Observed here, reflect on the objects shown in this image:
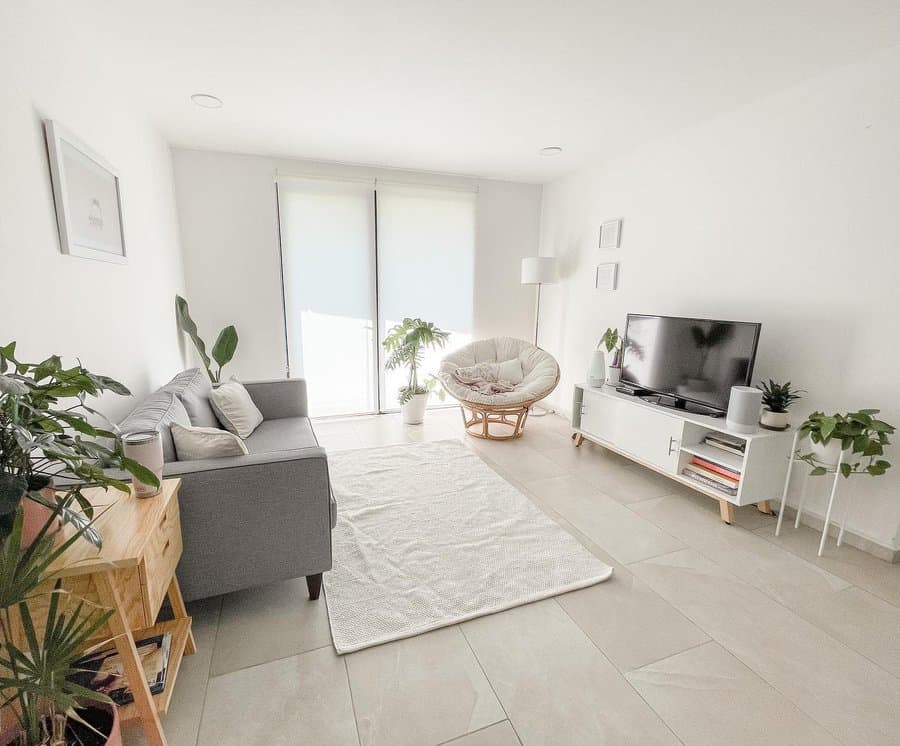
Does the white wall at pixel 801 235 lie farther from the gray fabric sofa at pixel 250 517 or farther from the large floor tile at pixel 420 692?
the gray fabric sofa at pixel 250 517

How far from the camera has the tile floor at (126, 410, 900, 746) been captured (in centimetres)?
Result: 131

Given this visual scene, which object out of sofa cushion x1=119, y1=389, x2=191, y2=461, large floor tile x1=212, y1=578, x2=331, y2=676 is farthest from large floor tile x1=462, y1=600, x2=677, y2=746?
sofa cushion x1=119, y1=389, x2=191, y2=461

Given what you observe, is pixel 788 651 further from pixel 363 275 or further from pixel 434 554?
pixel 363 275

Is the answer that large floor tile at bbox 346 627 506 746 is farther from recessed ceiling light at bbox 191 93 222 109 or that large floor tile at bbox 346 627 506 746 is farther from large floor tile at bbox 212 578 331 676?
recessed ceiling light at bbox 191 93 222 109

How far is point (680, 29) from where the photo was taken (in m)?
1.91

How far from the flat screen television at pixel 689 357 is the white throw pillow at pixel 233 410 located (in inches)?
107

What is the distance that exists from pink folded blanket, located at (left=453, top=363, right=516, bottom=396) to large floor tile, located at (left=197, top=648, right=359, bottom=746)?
8.43 ft

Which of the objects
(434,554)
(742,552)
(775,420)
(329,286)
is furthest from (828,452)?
(329,286)

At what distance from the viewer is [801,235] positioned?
2.41 meters

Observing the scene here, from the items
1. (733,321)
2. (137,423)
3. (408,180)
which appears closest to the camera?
(137,423)

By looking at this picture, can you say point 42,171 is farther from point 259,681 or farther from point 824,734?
point 824,734

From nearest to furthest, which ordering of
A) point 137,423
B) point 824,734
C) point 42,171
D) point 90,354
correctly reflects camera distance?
point 824,734
point 42,171
point 137,423
point 90,354

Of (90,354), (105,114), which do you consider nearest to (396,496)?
(90,354)

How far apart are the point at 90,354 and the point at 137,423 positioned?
0.43 m
